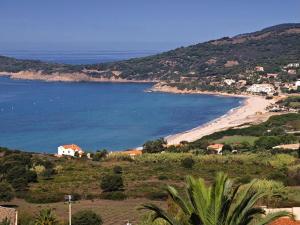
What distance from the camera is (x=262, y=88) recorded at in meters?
114

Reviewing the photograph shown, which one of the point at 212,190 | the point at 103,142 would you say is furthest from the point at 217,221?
the point at 103,142

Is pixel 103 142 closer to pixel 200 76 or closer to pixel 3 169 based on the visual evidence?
pixel 3 169

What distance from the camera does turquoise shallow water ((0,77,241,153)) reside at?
69.8 meters

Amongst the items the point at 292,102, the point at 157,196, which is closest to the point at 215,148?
the point at 157,196

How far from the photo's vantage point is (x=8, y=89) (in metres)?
138

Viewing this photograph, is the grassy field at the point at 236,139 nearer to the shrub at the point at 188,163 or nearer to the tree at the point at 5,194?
the shrub at the point at 188,163

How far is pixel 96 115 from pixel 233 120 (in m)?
25.0

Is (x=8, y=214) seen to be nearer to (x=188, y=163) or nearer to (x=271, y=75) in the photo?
(x=188, y=163)

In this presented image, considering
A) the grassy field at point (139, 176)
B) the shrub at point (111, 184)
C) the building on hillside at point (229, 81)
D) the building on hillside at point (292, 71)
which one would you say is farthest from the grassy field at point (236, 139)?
the building on hillside at point (292, 71)

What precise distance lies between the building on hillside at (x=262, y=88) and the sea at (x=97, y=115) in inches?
241

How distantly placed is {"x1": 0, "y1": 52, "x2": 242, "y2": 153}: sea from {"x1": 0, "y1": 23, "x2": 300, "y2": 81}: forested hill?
2098 cm

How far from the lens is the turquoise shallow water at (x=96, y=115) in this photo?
6975cm

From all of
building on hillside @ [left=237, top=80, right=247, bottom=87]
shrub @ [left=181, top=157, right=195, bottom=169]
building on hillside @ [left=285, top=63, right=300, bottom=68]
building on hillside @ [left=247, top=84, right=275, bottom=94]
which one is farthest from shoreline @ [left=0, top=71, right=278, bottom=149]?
building on hillside @ [left=285, top=63, right=300, bottom=68]

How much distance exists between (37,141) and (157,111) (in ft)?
100
